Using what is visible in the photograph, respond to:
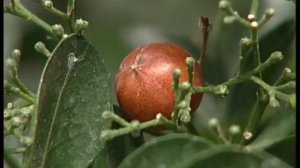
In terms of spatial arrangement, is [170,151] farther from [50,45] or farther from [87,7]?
[87,7]

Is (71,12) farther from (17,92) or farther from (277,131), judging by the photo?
(277,131)

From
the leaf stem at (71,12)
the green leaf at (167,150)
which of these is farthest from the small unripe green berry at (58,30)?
the green leaf at (167,150)

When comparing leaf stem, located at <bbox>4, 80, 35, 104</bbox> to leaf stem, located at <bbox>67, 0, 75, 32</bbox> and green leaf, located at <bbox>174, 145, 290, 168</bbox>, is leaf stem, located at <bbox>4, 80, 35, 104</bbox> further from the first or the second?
green leaf, located at <bbox>174, 145, 290, 168</bbox>

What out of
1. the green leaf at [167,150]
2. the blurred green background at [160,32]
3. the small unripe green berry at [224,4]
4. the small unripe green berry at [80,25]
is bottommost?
the blurred green background at [160,32]

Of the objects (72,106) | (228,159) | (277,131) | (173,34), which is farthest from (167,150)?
(173,34)

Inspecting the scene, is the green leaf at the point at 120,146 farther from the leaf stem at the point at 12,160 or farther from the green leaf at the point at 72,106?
the leaf stem at the point at 12,160
